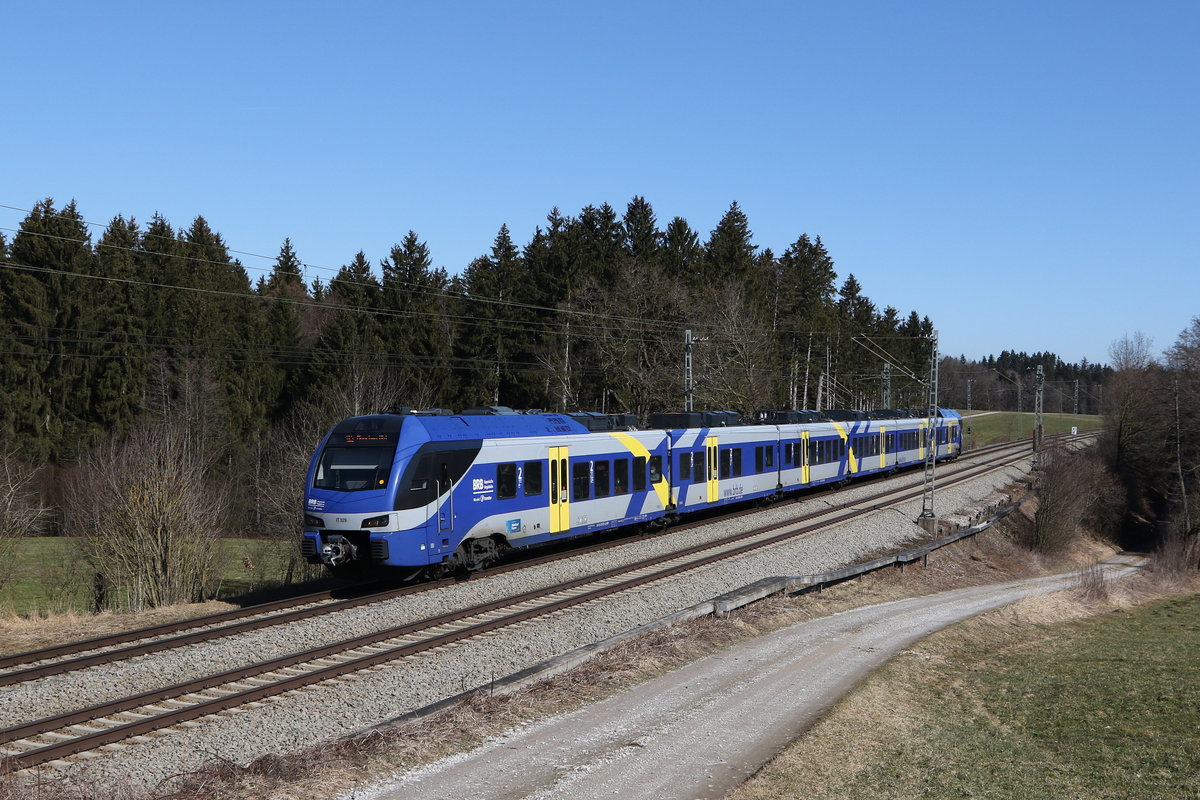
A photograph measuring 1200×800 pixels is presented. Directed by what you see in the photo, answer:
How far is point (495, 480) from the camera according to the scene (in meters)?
21.2

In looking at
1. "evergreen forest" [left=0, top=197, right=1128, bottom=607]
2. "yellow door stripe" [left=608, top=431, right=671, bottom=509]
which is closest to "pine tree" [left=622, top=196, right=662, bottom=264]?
"evergreen forest" [left=0, top=197, right=1128, bottom=607]

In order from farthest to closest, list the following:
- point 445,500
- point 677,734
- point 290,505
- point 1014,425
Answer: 1. point 1014,425
2. point 290,505
3. point 445,500
4. point 677,734

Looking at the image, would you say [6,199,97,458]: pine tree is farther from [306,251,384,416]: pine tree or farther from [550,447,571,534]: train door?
[550,447,571,534]: train door

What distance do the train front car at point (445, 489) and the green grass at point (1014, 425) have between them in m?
91.1

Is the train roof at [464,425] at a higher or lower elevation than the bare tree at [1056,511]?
higher

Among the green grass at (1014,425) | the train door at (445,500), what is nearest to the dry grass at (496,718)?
the train door at (445,500)

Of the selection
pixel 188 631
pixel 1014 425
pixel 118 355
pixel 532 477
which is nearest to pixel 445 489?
pixel 532 477

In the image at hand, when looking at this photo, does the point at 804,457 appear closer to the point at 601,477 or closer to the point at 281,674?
the point at 601,477

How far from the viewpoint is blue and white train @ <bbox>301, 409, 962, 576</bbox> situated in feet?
61.7

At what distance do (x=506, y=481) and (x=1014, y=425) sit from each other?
12328cm

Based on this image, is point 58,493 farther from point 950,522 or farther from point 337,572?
point 950,522

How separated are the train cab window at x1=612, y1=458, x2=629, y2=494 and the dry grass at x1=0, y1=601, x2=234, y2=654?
10.7m

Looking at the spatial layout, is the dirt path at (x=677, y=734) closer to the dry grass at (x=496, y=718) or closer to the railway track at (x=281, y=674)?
the dry grass at (x=496, y=718)

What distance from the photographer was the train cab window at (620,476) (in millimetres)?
25875
